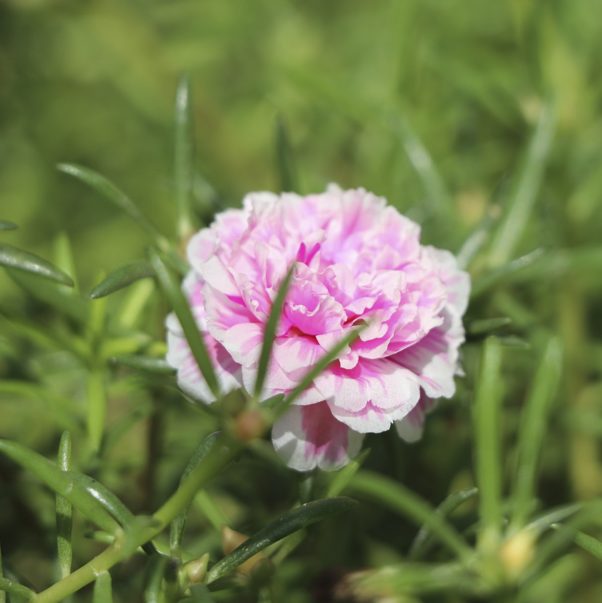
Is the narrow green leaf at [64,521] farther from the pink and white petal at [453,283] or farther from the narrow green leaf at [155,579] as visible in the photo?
the pink and white petal at [453,283]

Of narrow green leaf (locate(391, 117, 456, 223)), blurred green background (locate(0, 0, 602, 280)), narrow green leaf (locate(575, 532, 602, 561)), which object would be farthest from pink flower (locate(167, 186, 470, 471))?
blurred green background (locate(0, 0, 602, 280))

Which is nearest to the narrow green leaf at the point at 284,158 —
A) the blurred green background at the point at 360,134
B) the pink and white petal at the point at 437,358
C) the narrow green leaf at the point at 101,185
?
the blurred green background at the point at 360,134

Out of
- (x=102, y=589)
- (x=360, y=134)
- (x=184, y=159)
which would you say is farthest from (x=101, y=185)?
(x=360, y=134)

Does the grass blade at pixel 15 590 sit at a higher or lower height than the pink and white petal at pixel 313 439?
lower

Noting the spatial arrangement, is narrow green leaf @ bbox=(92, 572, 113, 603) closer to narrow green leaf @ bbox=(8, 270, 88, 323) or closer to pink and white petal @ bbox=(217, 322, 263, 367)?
pink and white petal @ bbox=(217, 322, 263, 367)

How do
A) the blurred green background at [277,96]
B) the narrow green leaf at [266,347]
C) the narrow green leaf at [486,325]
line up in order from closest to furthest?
the narrow green leaf at [266,347] → the narrow green leaf at [486,325] → the blurred green background at [277,96]

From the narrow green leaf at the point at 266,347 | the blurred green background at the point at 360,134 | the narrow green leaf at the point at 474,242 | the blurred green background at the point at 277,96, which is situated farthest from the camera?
the blurred green background at the point at 277,96

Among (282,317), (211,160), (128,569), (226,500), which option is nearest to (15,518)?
(128,569)

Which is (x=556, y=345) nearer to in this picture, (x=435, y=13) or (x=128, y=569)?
(x=128, y=569)

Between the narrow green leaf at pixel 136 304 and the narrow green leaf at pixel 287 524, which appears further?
the narrow green leaf at pixel 136 304
